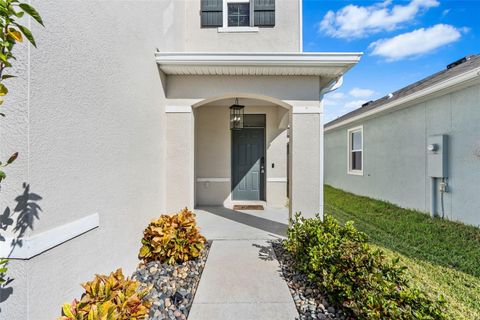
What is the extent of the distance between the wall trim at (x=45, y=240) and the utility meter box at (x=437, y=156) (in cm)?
759

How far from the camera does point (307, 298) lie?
8.90ft

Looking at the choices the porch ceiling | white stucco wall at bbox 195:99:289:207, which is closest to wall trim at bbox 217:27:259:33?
the porch ceiling

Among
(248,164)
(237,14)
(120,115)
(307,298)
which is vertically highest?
(237,14)

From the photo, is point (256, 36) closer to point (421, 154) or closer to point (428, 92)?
point (428, 92)

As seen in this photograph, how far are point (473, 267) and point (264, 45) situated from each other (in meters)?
5.72

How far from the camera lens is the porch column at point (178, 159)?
4320 mm

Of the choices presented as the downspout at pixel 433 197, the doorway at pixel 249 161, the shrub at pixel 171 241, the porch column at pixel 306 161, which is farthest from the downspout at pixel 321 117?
the downspout at pixel 433 197

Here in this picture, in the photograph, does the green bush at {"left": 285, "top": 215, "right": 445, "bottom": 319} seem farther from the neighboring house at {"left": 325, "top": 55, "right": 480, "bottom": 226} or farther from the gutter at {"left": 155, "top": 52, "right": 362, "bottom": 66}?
the neighboring house at {"left": 325, "top": 55, "right": 480, "bottom": 226}

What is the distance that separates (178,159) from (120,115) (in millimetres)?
1698

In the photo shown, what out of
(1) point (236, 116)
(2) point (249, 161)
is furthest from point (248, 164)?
(1) point (236, 116)

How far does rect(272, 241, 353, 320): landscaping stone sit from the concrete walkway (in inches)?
3.7

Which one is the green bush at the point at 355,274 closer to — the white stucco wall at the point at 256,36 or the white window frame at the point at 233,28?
the white stucco wall at the point at 256,36

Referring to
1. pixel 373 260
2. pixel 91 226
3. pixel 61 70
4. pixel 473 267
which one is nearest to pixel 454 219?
pixel 473 267

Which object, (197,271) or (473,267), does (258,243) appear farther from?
(473,267)
